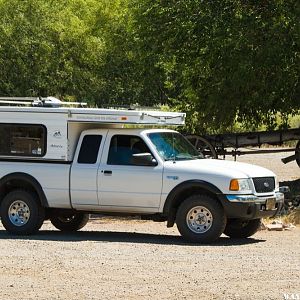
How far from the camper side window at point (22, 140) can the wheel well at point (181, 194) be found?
243cm

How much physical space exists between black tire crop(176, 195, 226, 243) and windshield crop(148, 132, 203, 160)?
892 mm

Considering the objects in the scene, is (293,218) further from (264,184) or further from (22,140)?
(22,140)

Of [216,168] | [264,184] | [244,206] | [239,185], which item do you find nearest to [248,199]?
[244,206]

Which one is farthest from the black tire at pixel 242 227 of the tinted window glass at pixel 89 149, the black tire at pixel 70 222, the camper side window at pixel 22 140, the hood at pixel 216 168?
the camper side window at pixel 22 140

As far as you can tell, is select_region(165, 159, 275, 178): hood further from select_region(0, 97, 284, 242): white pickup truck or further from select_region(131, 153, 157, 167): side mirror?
select_region(131, 153, 157, 167): side mirror

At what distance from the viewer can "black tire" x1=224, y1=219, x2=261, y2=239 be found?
14.7 meters

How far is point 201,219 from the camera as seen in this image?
13.9m

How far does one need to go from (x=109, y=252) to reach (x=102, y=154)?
244cm

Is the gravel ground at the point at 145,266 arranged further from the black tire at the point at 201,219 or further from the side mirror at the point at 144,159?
the side mirror at the point at 144,159

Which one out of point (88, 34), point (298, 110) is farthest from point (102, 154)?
point (88, 34)

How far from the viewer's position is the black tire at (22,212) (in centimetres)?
1481

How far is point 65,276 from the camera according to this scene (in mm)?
10305

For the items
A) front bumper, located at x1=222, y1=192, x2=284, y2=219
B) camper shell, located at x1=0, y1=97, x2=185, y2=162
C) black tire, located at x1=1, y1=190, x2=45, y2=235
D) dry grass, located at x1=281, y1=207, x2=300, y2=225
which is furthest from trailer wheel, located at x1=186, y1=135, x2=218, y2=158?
front bumper, located at x1=222, y1=192, x2=284, y2=219

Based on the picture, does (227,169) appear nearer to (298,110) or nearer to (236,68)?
(236,68)
